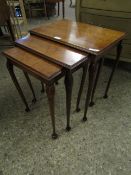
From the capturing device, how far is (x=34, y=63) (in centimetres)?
98

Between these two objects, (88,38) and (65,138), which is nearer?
(88,38)

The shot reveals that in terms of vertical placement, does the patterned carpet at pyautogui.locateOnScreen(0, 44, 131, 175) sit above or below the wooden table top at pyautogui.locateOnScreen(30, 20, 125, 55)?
below

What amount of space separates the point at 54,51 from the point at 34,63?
0.16 m

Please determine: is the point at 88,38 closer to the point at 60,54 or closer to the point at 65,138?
the point at 60,54

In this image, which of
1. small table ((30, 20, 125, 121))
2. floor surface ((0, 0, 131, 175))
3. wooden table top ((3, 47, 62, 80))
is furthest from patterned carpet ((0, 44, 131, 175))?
wooden table top ((3, 47, 62, 80))

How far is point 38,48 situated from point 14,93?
0.77 meters

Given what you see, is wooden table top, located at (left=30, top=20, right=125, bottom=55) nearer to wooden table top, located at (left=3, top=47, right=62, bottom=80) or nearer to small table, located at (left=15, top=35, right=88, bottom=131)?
small table, located at (left=15, top=35, right=88, bottom=131)

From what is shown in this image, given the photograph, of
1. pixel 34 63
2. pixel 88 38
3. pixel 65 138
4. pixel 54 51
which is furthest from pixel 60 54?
pixel 65 138

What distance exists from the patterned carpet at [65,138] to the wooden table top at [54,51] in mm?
614

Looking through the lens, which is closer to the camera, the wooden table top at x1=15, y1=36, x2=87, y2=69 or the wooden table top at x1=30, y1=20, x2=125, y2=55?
the wooden table top at x1=15, y1=36, x2=87, y2=69

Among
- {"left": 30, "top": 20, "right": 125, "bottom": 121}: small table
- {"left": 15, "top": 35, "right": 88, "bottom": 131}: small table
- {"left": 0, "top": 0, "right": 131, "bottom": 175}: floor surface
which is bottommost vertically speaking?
{"left": 0, "top": 0, "right": 131, "bottom": 175}: floor surface

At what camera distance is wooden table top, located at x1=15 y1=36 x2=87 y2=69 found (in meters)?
0.96

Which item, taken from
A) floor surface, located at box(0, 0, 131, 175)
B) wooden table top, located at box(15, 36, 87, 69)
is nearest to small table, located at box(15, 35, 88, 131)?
wooden table top, located at box(15, 36, 87, 69)

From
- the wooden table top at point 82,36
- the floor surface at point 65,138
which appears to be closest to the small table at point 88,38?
the wooden table top at point 82,36
